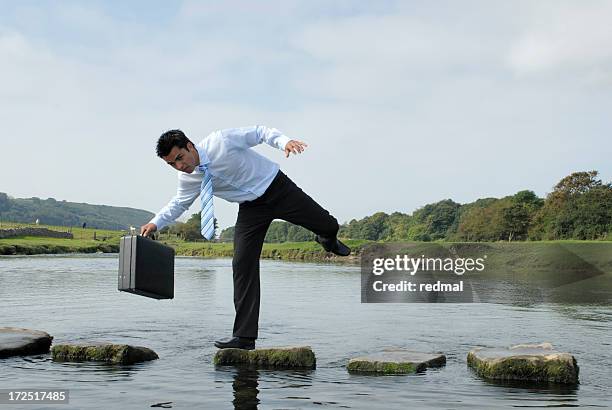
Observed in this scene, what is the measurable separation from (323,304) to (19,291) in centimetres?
877

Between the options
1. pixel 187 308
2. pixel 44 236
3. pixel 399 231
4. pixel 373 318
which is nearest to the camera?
pixel 373 318

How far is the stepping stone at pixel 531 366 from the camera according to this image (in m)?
7.23

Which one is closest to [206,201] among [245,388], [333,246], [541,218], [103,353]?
[333,246]

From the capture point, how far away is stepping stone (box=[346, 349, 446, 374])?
25.4ft

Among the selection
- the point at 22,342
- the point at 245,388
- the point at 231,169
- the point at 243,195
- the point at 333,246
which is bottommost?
the point at 245,388

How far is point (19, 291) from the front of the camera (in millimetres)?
20000

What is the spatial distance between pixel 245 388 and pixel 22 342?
3.57 m

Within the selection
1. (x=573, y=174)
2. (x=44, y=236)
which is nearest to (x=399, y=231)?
(x=573, y=174)

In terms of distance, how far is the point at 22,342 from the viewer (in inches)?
353

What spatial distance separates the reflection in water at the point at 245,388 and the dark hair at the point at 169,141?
8.16ft

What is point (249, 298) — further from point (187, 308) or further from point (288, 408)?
point (187, 308)

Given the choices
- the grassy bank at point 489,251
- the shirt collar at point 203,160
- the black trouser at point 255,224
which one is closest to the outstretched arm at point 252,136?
the shirt collar at point 203,160

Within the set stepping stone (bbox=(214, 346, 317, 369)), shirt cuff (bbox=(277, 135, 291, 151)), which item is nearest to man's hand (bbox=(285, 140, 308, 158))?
shirt cuff (bbox=(277, 135, 291, 151))

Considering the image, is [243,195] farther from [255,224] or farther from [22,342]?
[22,342]
